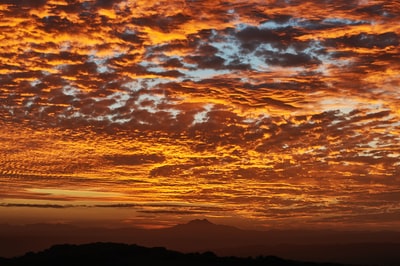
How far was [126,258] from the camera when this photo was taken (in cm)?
4800

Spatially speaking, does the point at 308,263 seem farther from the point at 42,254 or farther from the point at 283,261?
the point at 42,254

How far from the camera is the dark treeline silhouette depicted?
4631cm

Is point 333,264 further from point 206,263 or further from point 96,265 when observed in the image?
point 96,265

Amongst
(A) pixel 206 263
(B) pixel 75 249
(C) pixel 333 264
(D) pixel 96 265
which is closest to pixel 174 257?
(A) pixel 206 263

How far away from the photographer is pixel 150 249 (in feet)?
168

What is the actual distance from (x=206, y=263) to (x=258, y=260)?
4.77 metres

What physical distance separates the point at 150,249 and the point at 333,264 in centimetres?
1736

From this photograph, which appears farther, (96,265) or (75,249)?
(75,249)

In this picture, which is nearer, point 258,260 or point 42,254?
point 258,260

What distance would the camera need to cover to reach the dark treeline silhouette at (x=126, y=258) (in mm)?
46312

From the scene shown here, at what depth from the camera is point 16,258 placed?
50312 millimetres

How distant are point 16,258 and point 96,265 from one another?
9.84 metres

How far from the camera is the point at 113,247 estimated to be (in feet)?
172

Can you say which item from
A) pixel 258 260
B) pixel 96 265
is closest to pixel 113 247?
pixel 96 265
